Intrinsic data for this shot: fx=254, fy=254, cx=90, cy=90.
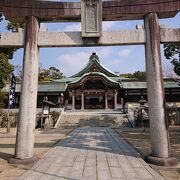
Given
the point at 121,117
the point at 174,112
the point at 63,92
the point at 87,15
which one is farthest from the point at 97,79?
the point at 87,15

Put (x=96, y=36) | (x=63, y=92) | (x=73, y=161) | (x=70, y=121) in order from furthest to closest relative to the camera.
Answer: (x=63, y=92)
(x=70, y=121)
(x=96, y=36)
(x=73, y=161)

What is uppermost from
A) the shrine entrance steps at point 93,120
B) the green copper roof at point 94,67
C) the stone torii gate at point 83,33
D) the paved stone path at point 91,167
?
the green copper roof at point 94,67

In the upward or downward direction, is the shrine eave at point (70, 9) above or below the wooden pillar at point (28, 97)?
above

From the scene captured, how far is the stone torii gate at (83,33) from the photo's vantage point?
26.5 ft

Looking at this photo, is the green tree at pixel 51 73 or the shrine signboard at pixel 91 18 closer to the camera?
the shrine signboard at pixel 91 18

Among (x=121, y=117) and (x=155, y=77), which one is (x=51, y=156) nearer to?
(x=155, y=77)

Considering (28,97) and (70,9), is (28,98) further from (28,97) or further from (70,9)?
(70,9)

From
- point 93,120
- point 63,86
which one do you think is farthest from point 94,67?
point 93,120

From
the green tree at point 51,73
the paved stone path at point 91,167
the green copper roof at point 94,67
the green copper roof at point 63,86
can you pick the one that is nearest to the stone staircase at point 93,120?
the green copper roof at point 63,86

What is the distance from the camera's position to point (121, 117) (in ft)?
98.1

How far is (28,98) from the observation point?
315 inches

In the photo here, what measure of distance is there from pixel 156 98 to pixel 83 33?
3.17 m

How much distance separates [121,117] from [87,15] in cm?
2242

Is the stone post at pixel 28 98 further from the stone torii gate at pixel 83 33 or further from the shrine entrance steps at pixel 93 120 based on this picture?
the shrine entrance steps at pixel 93 120
